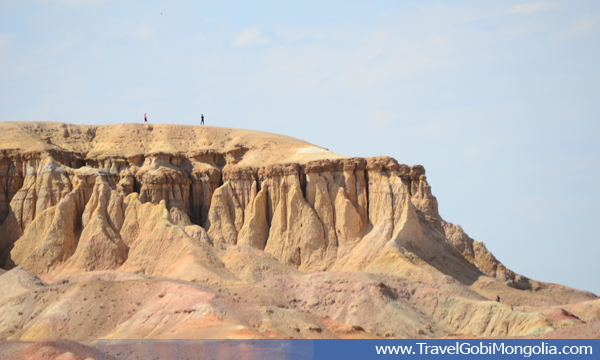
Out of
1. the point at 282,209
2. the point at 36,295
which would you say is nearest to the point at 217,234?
the point at 282,209

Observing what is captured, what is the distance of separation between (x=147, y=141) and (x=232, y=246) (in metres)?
25.0

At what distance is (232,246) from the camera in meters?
84.4

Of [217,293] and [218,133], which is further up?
[218,133]

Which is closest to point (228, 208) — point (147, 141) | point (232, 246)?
point (232, 246)

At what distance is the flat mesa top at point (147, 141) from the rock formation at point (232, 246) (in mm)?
224

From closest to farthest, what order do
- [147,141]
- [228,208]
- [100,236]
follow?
1. [100,236]
2. [228,208]
3. [147,141]

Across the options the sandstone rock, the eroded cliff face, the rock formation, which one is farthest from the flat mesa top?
the sandstone rock

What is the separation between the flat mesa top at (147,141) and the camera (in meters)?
99.2

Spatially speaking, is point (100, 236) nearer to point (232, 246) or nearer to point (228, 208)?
point (228, 208)

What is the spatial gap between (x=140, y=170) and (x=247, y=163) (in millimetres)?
10458

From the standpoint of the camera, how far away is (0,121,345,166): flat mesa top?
99.2 m

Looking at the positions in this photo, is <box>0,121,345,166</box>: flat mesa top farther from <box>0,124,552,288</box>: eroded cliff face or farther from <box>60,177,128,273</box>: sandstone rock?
<box>60,177,128,273</box>: sandstone rock

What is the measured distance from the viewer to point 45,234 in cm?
9125

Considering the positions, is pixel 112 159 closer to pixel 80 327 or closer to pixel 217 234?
pixel 217 234
